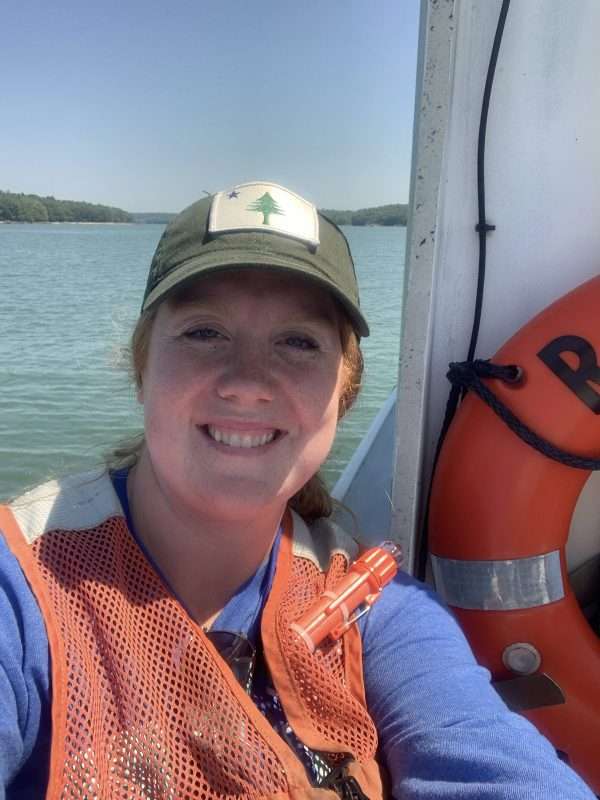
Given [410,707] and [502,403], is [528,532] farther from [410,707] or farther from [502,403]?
[410,707]

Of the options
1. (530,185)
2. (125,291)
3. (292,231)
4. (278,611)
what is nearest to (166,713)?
(278,611)

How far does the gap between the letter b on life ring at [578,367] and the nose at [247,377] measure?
0.58 m

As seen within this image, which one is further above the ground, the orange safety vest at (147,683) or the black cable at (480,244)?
the black cable at (480,244)

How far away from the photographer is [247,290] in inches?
40.4

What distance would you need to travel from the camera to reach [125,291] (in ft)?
49.8

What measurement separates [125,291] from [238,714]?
14892 millimetres

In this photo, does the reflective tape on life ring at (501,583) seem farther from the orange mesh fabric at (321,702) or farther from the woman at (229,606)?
the orange mesh fabric at (321,702)

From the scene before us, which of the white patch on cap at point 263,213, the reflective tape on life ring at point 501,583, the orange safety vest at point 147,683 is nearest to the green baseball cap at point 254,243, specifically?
the white patch on cap at point 263,213

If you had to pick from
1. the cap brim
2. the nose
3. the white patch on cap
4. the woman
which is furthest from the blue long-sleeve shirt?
the white patch on cap

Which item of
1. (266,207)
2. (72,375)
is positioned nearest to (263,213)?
(266,207)

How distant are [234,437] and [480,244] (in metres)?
0.68

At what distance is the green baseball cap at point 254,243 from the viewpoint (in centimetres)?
97

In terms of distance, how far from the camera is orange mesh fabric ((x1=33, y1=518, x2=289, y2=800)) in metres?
0.86

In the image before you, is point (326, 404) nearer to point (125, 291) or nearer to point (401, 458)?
point (401, 458)
